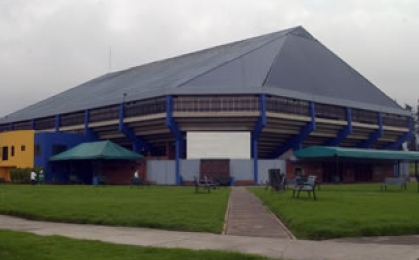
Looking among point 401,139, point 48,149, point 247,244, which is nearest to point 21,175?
point 48,149

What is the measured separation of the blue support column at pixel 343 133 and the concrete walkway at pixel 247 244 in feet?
167

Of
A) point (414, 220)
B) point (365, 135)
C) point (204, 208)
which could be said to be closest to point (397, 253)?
point (414, 220)

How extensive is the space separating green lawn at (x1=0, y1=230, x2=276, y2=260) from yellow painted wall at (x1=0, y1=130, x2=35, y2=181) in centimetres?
5206

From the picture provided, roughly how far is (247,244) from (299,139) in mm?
48572

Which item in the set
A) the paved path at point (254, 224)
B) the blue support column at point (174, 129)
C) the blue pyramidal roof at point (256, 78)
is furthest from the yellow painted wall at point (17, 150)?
the paved path at point (254, 224)

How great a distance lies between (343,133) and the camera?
60594 mm

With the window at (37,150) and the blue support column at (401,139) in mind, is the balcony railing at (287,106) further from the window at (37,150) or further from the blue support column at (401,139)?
the window at (37,150)

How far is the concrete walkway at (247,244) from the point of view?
28.7 feet

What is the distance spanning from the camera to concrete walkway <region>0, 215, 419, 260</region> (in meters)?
8.75

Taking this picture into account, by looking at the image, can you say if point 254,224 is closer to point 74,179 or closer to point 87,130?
point 74,179

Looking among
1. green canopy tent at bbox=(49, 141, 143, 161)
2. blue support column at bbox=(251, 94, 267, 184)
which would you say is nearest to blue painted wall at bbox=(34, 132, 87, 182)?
green canopy tent at bbox=(49, 141, 143, 161)

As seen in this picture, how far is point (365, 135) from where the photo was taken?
215 feet

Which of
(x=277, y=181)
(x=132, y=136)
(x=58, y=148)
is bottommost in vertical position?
(x=277, y=181)

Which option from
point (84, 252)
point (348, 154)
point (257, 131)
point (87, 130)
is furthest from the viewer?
point (87, 130)
